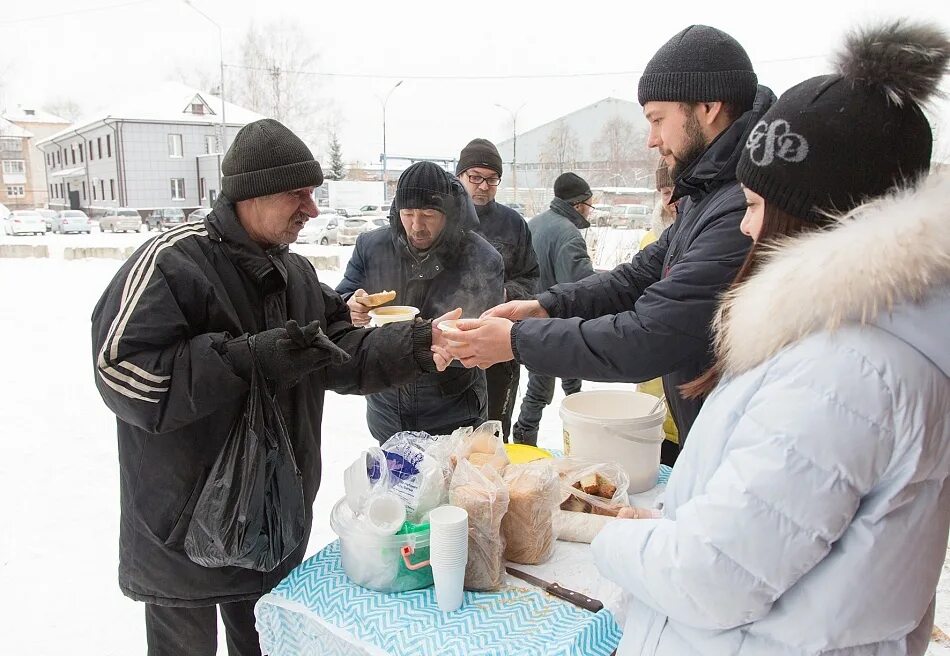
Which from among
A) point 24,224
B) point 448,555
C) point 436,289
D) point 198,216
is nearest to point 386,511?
point 448,555

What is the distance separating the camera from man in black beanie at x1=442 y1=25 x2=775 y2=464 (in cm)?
178

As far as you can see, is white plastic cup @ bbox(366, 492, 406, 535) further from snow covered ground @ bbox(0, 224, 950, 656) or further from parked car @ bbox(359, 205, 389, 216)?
parked car @ bbox(359, 205, 389, 216)

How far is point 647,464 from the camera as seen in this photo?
2.23m

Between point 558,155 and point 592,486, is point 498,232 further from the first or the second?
point 558,155

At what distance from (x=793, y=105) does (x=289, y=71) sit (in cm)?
3334

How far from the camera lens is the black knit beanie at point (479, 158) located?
14.5 ft

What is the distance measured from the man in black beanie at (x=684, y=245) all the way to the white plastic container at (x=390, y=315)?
0.71 meters

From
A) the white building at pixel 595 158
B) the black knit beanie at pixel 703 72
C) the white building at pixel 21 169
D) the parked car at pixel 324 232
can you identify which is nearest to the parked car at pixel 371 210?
the parked car at pixel 324 232

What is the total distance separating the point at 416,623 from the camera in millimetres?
1541

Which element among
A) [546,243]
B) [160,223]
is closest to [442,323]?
[546,243]

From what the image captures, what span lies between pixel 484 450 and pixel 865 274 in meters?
1.29

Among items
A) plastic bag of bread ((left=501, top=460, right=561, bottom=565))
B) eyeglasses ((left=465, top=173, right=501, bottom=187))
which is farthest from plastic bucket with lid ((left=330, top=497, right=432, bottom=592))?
eyeglasses ((left=465, top=173, right=501, bottom=187))

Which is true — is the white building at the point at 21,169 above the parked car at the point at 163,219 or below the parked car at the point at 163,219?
above

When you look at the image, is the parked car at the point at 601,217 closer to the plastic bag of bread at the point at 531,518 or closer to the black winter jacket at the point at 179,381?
the black winter jacket at the point at 179,381
